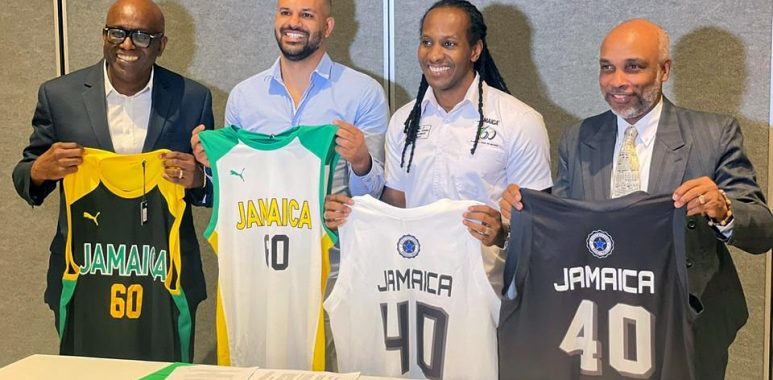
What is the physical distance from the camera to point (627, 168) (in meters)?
2.25

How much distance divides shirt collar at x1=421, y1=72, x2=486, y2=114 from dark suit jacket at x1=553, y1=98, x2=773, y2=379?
341 mm

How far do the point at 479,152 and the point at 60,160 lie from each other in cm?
138

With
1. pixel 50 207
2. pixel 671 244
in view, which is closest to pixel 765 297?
pixel 671 244

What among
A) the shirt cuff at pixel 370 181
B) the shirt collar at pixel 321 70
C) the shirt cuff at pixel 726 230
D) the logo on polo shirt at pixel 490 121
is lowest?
the shirt cuff at pixel 726 230

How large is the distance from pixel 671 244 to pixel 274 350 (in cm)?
125

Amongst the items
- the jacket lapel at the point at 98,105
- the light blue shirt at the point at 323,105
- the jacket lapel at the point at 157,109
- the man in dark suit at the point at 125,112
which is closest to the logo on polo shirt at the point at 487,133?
the light blue shirt at the point at 323,105

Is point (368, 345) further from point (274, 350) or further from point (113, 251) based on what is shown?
point (113, 251)

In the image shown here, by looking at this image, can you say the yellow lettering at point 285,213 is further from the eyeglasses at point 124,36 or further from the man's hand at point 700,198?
the man's hand at point 700,198

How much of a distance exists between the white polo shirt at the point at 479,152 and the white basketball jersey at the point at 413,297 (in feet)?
0.92

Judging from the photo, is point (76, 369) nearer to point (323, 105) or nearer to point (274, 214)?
point (274, 214)

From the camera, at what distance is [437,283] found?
2.18 m

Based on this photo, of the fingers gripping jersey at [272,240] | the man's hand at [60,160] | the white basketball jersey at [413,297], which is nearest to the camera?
the white basketball jersey at [413,297]

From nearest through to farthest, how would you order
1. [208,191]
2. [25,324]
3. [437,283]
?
[437,283] < [208,191] < [25,324]

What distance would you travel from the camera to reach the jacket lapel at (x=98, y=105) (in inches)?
105
